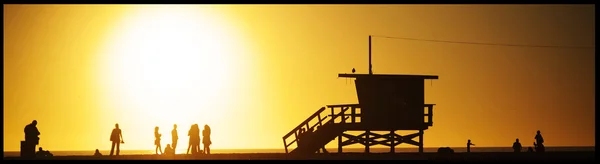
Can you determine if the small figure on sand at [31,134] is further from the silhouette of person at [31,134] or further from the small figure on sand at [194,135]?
the small figure on sand at [194,135]

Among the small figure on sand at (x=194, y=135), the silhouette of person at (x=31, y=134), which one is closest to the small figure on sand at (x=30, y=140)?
the silhouette of person at (x=31, y=134)

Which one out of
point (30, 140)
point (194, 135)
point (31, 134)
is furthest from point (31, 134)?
point (194, 135)

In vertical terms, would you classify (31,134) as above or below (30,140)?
above

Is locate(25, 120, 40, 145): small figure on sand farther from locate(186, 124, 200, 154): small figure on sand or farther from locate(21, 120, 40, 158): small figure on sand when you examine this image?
locate(186, 124, 200, 154): small figure on sand

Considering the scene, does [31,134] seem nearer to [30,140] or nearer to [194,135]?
[30,140]

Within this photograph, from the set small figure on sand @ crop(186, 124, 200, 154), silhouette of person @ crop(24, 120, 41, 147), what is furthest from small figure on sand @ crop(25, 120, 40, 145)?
small figure on sand @ crop(186, 124, 200, 154)

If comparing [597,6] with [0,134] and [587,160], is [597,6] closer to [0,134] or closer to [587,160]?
[587,160]

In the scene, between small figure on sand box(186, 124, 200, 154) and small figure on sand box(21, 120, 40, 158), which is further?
small figure on sand box(186, 124, 200, 154)

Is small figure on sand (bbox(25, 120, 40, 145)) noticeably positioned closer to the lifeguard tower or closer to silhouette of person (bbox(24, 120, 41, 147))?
silhouette of person (bbox(24, 120, 41, 147))

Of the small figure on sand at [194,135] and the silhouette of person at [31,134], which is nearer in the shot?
the silhouette of person at [31,134]

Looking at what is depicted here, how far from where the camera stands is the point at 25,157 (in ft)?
142

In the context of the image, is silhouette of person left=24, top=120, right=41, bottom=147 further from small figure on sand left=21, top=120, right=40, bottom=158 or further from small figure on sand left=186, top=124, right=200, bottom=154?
small figure on sand left=186, top=124, right=200, bottom=154

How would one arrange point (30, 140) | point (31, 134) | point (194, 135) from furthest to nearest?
point (194, 135), point (30, 140), point (31, 134)

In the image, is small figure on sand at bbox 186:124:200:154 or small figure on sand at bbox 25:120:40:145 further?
small figure on sand at bbox 186:124:200:154
